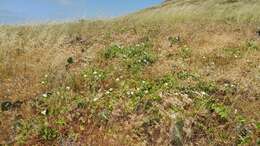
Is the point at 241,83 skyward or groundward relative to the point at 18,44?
groundward

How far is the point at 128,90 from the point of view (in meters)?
12.1

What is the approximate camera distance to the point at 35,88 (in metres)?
12.5

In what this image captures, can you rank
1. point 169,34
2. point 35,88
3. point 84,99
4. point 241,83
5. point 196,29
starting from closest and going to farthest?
point 84,99, point 35,88, point 241,83, point 169,34, point 196,29

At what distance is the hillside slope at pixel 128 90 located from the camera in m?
10.2

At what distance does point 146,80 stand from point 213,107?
242 centimetres

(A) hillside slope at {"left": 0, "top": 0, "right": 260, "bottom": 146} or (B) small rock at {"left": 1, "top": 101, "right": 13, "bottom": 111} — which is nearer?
(A) hillside slope at {"left": 0, "top": 0, "right": 260, "bottom": 146}

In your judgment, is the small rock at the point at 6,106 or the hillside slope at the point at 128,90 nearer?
the hillside slope at the point at 128,90

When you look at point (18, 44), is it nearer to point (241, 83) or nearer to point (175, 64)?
point (175, 64)

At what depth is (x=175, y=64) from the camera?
15.4 m

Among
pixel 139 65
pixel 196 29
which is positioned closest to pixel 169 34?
pixel 196 29

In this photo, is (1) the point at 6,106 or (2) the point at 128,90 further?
(2) the point at 128,90

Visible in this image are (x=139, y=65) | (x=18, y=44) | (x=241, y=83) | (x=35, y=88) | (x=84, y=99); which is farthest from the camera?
(x=18, y=44)

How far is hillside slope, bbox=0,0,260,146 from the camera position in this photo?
33.6ft

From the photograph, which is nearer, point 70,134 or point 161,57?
point 70,134
